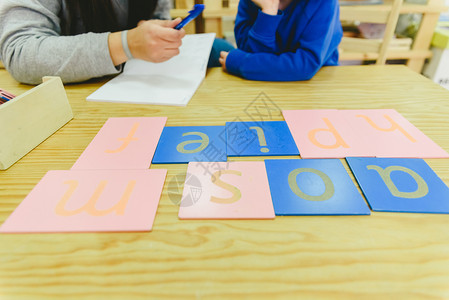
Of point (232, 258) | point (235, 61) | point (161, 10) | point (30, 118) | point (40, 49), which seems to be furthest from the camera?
point (161, 10)

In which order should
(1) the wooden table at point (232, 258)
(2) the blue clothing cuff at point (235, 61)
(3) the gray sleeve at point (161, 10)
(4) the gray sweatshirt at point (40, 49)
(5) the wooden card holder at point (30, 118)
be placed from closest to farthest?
(1) the wooden table at point (232, 258)
(5) the wooden card holder at point (30, 118)
(4) the gray sweatshirt at point (40, 49)
(2) the blue clothing cuff at point (235, 61)
(3) the gray sleeve at point (161, 10)

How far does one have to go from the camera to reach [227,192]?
0.33 meters

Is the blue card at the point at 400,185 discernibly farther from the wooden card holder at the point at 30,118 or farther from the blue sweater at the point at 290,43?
the wooden card holder at the point at 30,118

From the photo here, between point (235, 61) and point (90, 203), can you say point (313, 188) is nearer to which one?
point (90, 203)

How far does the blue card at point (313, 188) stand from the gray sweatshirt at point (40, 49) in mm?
479

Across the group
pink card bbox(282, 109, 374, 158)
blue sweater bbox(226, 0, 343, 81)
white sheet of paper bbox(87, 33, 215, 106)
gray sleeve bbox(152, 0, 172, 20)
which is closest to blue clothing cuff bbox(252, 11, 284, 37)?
blue sweater bbox(226, 0, 343, 81)

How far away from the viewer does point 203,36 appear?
917 mm

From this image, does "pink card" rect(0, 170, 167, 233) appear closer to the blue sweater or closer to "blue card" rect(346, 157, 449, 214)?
"blue card" rect(346, 157, 449, 214)

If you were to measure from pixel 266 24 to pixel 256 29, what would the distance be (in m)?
0.04

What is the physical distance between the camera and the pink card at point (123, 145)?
1.26ft

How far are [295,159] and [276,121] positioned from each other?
0.12 metres

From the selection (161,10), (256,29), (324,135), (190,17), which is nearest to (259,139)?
(324,135)

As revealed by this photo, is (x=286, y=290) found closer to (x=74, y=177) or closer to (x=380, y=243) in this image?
(x=380, y=243)

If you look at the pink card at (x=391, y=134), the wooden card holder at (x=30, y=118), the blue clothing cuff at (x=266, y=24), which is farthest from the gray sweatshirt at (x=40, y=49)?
the pink card at (x=391, y=134)
